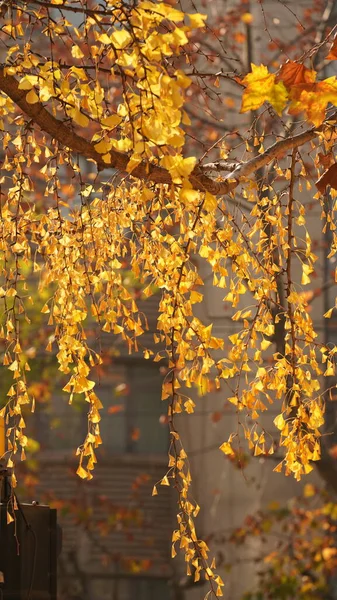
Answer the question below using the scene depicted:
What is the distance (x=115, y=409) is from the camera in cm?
686

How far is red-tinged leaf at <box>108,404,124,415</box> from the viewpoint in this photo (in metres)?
6.85

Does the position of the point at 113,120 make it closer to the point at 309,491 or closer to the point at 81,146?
the point at 81,146

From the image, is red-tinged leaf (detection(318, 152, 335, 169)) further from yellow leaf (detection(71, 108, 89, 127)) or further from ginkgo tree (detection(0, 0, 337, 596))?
yellow leaf (detection(71, 108, 89, 127))

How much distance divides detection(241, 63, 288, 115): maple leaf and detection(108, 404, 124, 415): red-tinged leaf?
524 cm

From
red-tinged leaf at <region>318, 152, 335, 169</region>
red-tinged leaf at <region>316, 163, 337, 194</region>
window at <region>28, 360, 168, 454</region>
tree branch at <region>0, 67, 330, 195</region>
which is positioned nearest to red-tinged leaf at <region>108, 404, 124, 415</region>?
window at <region>28, 360, 168, 454</region>

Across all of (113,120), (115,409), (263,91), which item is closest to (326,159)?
(263,91)

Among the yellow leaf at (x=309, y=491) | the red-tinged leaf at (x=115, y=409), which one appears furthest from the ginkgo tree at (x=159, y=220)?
the red-tinged leaf at (x=115, y=409)

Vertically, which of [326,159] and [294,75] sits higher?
[326,159]

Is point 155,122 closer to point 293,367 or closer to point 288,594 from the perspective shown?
point 293,367

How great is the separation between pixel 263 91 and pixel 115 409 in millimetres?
5263

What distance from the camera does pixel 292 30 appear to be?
23.1ft

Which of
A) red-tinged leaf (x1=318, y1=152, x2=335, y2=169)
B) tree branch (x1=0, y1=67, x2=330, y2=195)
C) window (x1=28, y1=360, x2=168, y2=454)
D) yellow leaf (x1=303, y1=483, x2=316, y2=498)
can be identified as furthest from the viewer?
window (x1=28, y1=360, x2=168, y2=454)

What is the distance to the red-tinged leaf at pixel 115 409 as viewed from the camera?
6852 mm

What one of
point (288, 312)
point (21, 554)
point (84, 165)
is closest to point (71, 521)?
point (84, 165)
